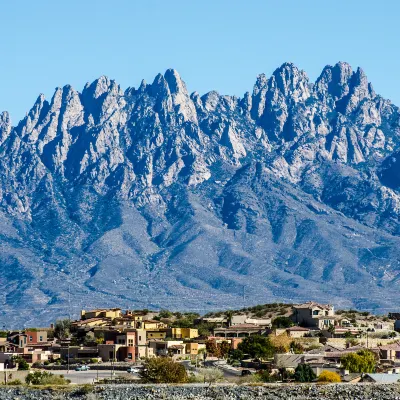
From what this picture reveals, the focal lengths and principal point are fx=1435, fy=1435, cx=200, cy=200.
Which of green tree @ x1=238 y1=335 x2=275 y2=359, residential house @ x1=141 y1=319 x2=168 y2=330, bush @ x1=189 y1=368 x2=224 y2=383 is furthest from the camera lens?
residential house @ x1=141 y1=319 x2=168 y2=330

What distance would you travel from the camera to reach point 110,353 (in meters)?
112

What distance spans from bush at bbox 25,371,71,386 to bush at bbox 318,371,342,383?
51.1 ft

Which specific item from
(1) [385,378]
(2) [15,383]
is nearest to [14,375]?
(2) [15,383]

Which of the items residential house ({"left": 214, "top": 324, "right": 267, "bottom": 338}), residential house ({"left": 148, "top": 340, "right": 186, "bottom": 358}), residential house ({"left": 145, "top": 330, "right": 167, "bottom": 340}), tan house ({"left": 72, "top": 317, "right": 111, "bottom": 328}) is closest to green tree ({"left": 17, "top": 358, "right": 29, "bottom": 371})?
residential house ({"left": 148, "top": 340, "right": 186, "bottom": 358})

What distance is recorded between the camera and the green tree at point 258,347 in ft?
358

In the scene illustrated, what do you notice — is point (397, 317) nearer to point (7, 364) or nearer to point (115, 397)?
point (7, 364)

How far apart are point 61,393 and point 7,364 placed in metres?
25.9

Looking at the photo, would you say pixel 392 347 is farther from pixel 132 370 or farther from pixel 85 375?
pixel 85 375

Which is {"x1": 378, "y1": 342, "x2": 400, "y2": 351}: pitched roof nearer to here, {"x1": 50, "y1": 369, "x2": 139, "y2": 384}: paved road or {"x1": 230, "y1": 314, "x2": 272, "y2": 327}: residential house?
{"x1": 50, "y1": 369, "x2": 139, "y2": 384}: paved road

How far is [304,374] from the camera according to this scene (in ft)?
294

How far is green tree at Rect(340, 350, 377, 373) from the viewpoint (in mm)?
95512

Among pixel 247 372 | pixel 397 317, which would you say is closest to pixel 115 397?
pixel 247 372

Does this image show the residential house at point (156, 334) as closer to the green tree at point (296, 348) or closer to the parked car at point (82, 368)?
the green tree at point (296, 348)

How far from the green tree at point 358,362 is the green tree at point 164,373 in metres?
13.0
